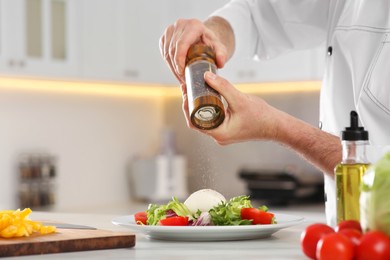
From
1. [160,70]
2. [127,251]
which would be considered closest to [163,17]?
[160,70]

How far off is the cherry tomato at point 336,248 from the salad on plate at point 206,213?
1.32 feet

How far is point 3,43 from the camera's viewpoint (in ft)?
12.1

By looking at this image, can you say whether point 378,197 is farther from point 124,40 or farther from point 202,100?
point 124,40

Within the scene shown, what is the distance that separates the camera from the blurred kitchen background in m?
3.95

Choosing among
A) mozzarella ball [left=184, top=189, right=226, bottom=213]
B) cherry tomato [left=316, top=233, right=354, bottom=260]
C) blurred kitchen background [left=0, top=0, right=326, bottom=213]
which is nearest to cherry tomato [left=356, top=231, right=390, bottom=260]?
cherry tomato [left=316, top=233, right=354, bottom=260]

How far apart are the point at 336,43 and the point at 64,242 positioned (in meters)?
0.98

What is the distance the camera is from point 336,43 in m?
1.94

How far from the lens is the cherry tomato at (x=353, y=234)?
0.96 metres

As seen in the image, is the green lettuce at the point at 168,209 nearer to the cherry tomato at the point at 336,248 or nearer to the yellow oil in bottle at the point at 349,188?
the yellow oil in bottle at the point at 349,188

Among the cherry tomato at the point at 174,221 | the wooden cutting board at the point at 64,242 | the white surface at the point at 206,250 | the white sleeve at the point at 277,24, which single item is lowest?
the white surface at the point at 206,250

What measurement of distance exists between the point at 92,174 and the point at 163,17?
0.97 meters

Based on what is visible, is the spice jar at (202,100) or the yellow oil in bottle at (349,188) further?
the spice jar at (202,100)

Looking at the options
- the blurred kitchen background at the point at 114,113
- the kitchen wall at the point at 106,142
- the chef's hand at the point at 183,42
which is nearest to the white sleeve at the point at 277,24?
the chef's hand at the point at 183,42

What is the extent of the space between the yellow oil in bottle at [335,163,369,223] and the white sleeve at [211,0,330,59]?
95 centimetres
